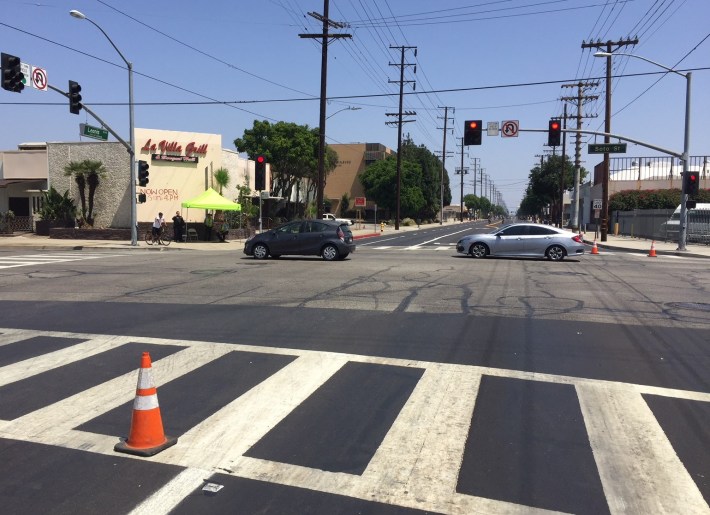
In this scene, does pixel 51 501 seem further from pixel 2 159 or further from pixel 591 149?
pixel 2 159

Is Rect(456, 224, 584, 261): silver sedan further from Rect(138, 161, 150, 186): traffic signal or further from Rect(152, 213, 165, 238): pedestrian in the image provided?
Rect(152, 213, 165, 238): pedestrian

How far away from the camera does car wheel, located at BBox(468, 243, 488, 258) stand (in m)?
22.0

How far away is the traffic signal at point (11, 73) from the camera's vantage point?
750 inches

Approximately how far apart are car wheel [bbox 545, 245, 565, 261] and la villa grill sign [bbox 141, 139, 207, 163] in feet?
75.6

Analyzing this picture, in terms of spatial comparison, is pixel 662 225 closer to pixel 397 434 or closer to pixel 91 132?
pixel 91 132

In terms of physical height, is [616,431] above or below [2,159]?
below

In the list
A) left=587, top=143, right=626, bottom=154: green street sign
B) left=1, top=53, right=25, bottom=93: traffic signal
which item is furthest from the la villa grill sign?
left=587, top=143, right=626, bottom=154: green street sign

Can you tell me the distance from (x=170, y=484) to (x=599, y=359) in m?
5.42

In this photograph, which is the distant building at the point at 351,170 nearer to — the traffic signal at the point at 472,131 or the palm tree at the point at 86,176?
the palm tree at the point at 86,176

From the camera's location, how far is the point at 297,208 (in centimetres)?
6184

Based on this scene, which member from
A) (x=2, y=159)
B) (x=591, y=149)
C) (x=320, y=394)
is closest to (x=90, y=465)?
(x=320, y=394)

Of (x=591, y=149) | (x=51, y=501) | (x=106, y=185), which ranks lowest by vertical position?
(x=51, y=501)

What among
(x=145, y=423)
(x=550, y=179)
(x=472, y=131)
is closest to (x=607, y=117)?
(x=472, y=131)

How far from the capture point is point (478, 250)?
22.1 metres
